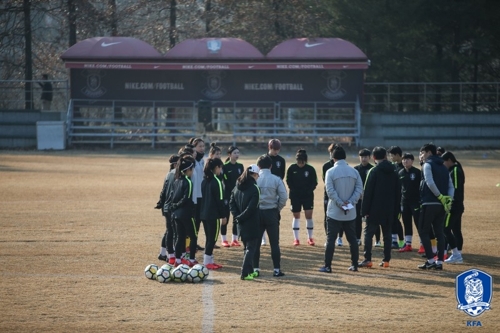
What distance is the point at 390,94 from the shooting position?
3878 centimetres

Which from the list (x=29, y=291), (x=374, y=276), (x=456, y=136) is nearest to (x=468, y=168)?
(x=456, y=136)

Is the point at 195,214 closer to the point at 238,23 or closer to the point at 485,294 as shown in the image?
the point at 485,294

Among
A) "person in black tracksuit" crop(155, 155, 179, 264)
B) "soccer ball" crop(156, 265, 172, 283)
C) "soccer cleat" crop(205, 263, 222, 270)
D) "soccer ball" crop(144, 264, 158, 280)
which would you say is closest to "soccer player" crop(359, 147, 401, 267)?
"soccer cleat" crop(205, 263, 222, 270)

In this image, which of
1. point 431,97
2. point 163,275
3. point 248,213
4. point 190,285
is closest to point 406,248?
point 248,213

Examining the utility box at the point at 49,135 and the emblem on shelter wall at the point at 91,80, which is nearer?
the utility box at the point at 49,135

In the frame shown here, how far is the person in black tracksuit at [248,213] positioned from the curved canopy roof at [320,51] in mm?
25138

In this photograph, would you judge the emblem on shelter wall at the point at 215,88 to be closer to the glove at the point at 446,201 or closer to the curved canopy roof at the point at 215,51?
the curved canopy roof at the point at 215,51

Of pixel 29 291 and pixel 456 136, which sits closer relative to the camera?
pixel 29 291

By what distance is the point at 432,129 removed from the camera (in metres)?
36.9

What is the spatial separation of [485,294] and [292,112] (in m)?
31.2

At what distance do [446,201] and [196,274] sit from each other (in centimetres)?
425

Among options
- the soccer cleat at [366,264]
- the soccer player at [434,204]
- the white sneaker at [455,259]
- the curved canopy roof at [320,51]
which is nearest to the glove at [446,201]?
the soccer player at [434,204]

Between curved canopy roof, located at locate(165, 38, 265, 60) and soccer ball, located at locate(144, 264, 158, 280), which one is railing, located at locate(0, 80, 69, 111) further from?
soccer ball, located at locate(144, 264, 158, 280)
